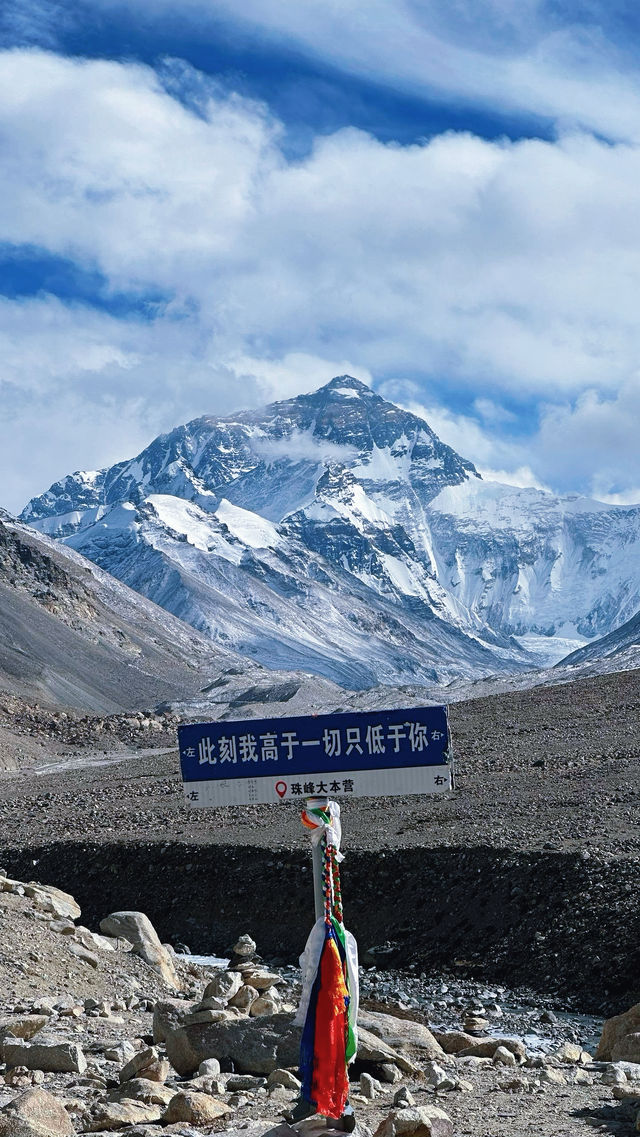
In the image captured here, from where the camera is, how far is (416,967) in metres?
22.8

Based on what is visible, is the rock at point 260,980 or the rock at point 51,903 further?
the rock at point 51,903

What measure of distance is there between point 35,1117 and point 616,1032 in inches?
340

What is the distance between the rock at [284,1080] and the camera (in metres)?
11.5

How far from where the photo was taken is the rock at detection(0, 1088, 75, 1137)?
29.8 feet

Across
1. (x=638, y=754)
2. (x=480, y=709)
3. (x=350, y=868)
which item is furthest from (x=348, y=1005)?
(x=480, y=709)

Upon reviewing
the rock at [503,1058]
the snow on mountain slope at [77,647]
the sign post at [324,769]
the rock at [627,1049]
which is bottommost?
the rock at [627,1049]

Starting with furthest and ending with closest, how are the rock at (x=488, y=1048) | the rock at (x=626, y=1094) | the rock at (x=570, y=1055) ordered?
the rock at (x=570, y=1055) → the rock at (x=488, y=1048) → the rock at (x=626, y=1094)

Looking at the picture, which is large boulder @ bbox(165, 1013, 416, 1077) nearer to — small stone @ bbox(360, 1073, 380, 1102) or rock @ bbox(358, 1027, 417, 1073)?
rock @ bbox(358, 1027, 417, 1073)

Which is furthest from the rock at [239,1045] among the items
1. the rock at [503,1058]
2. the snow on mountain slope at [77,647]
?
the snow on mountain slope at [77,647]

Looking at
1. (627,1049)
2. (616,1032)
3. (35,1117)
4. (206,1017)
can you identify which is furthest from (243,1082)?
(616,1032)

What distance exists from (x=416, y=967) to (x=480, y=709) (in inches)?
1323

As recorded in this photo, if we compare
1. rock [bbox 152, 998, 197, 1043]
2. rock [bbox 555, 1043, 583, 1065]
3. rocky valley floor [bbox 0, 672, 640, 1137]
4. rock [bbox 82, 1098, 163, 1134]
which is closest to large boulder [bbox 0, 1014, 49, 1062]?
rocky valley floor [bbox 0, 672, 640, 1137]

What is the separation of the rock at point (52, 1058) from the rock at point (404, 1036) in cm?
331

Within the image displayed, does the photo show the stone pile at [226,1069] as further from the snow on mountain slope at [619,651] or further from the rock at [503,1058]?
the snow on mountain slope at [619,651]
